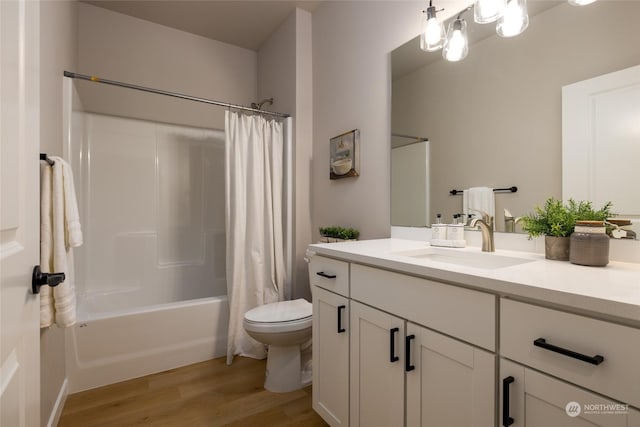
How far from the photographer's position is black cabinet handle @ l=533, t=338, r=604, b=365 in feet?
2.00

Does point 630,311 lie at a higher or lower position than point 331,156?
lower

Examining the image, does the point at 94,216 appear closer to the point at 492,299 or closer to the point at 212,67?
the point at 212,67

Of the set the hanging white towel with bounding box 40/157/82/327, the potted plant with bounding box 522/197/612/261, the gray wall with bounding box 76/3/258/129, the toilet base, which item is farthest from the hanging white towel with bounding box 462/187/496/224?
the gray wall with bounding box 76/3/258/129

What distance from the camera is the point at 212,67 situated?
298cm

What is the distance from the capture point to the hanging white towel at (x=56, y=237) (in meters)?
1.21

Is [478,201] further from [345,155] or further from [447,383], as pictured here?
[345,155]

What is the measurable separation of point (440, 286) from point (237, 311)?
5.80ft

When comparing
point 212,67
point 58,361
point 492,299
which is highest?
point 212,67

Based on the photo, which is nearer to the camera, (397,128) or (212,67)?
(397,128)

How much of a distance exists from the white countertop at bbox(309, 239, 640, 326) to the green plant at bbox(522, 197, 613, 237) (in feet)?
0.33

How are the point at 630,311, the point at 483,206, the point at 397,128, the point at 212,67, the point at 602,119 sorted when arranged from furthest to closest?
1. the point at 212,67
2. the point at 397,128
3. the point at 483,206
4. the point at 602,119
5. the point at 630,311

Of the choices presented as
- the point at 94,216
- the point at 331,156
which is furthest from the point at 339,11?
the point at 94,216

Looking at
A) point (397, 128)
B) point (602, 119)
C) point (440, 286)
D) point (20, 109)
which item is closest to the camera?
point (20, 109)

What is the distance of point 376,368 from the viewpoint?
1.14 m
